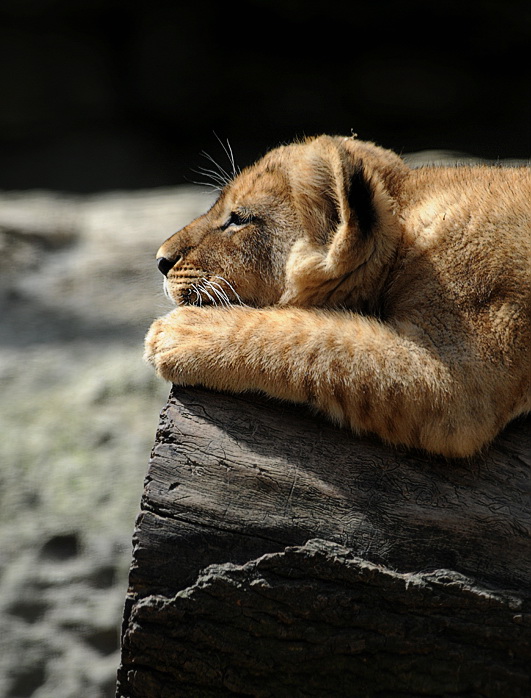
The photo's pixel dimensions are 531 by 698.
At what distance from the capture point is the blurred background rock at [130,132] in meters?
4.68

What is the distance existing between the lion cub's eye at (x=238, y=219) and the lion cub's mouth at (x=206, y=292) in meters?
0.24

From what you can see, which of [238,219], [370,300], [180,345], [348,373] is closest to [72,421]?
[238,219]

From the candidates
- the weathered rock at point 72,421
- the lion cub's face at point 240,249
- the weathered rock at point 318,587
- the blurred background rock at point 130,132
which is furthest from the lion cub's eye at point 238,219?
the blurred background rock at point 130,132

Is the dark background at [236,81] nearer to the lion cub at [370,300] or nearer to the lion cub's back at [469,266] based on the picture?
the lion cub at [370,300]

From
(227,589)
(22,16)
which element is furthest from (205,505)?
(22,16)

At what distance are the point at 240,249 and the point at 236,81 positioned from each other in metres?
4.96

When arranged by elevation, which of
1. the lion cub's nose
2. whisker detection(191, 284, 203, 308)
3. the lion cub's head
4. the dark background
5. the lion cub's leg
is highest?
the dark background

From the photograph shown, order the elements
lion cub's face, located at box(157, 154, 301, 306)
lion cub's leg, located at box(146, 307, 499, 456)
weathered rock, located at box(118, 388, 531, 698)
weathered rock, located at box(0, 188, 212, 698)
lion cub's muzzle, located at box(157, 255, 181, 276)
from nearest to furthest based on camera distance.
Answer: weathered rock, located at box(118, 388, 531, 698), lion cub's leg, located at box(146, 307, 499, 456), lion cub's face, located at box(157, 154, 301, 306), lion cub's muzzle, located at box(157, 255, 181, 276), weathered rock, located at box(0, 188, 212, 698)

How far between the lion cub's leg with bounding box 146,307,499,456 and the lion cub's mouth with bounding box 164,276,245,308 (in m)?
0.33

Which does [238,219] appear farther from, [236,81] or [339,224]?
[236,81]

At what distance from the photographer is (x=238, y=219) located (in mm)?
2936

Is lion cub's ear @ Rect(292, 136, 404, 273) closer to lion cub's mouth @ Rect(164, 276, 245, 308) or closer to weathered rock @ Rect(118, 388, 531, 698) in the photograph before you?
lion cub's mouth @ Rect(164, 276, 245, 308)

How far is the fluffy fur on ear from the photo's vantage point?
2.49 m

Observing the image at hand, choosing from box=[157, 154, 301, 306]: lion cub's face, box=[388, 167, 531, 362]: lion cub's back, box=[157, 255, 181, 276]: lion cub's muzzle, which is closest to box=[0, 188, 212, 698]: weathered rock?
box=[157, 255, 181, 276]: lion cub's muzzle
